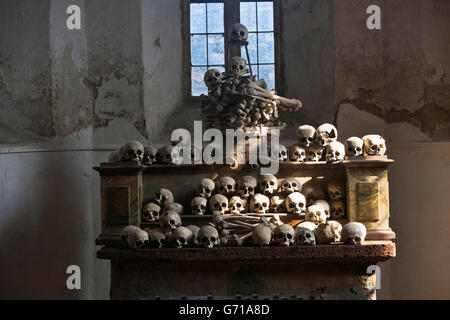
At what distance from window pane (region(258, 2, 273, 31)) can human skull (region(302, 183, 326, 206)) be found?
8.92 feet

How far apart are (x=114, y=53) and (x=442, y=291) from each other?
4.28 meters

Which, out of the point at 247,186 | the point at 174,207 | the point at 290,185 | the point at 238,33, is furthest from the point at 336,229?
the point at 238,33

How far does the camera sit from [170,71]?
7.52 meters

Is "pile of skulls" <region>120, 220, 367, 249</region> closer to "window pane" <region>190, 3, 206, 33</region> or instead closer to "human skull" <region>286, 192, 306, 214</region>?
"human skull" <region>286, 192, 306, 214</region>

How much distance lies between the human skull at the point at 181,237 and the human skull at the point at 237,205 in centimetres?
53

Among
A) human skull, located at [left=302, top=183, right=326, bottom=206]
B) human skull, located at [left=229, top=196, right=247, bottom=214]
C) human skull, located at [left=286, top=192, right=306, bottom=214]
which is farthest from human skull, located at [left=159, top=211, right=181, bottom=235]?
human skull, located at [left=302, top=183, right=326, bottom=206]

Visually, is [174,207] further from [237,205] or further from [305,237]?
[305,237]

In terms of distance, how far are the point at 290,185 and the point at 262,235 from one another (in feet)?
2.35

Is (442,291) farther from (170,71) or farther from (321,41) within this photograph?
(170,71)

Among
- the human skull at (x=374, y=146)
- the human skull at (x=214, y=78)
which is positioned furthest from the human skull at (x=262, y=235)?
the human skull at (x=214, y=78)

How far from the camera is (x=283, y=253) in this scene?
4.99 m

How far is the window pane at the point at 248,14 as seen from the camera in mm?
7730

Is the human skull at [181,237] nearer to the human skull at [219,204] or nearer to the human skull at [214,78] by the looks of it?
the human skull at [219,204]
